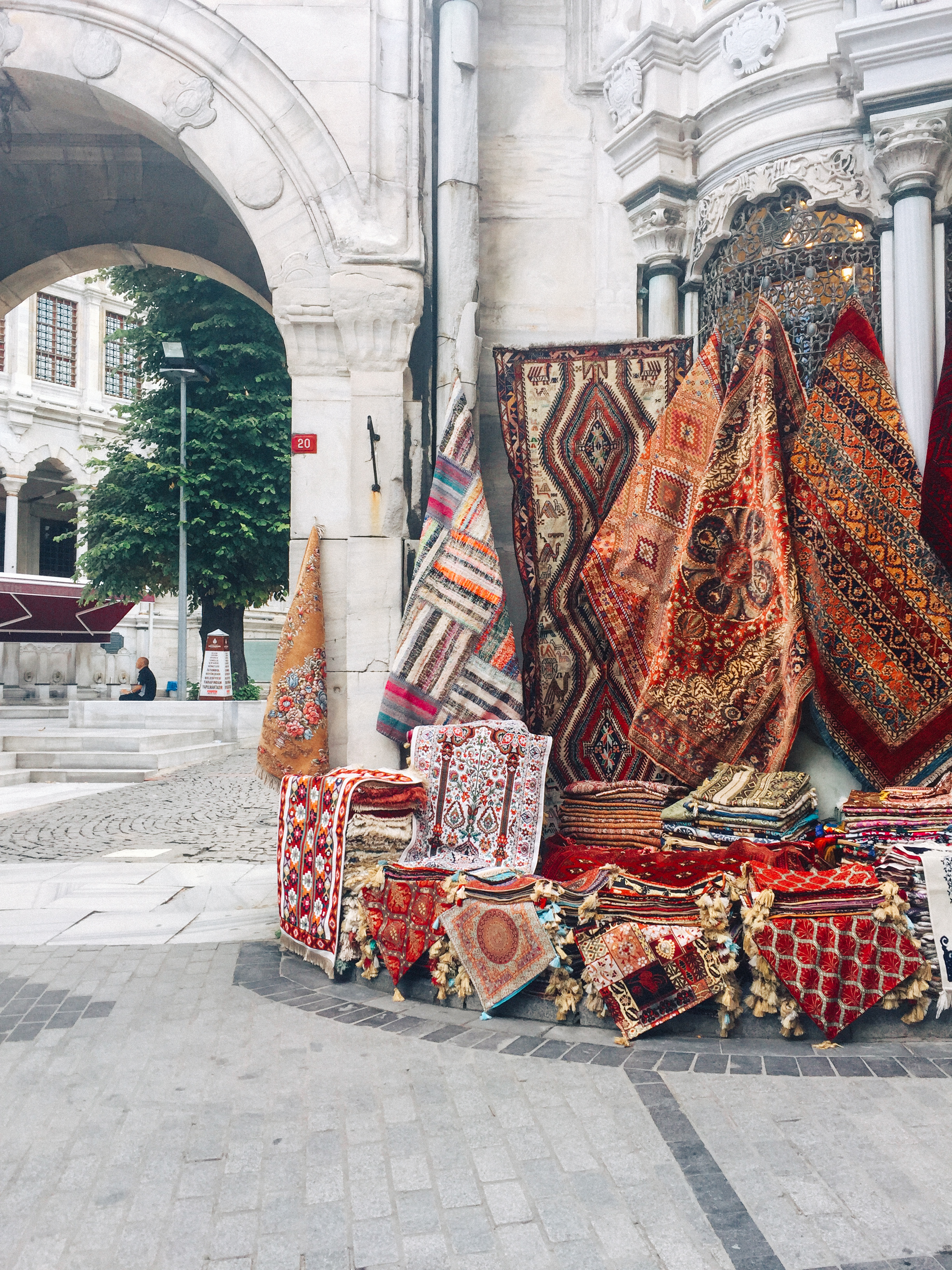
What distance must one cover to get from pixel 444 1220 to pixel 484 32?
5.53m

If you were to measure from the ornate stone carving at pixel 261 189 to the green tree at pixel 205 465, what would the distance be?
1354 cm

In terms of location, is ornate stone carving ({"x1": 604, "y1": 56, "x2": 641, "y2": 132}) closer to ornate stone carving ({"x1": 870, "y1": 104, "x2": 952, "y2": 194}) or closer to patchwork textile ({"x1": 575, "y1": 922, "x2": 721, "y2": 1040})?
ornate stone carving ({"x1": 870, "y1": 104, "x2": 952, "y2": 194})

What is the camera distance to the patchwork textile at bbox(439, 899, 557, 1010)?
11.6ft

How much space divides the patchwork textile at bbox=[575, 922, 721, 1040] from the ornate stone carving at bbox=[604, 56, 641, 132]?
401 cm

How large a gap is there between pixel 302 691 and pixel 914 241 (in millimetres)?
3553

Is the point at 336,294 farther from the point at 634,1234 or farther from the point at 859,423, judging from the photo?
the point at 634,1234

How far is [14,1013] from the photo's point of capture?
3721 millimetres

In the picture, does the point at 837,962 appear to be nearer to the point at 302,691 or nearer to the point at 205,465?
the point at 302,691

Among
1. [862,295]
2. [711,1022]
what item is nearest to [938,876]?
[711,1022]

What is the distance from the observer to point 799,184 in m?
4.63

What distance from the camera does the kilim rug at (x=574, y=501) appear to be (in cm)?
469

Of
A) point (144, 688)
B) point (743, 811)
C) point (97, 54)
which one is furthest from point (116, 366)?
point (743, 811)

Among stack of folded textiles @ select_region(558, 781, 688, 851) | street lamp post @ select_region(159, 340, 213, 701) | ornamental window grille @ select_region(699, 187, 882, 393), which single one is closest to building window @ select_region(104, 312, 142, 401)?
street lamp post @ select_region(159, 340, 213, 701)

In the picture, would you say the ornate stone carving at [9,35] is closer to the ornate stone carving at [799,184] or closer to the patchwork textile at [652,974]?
the ornate stone carving at [799,184]
